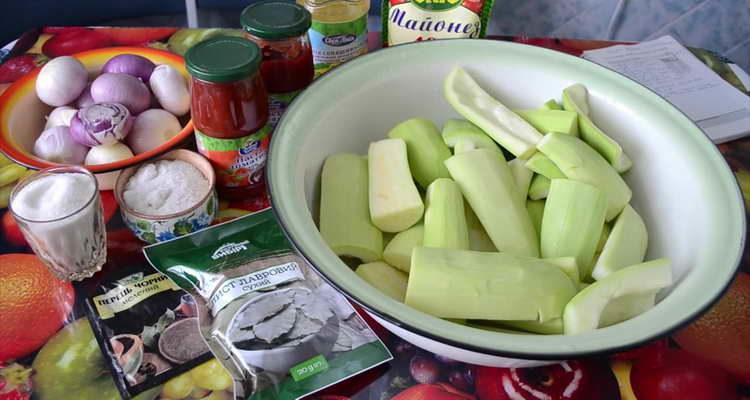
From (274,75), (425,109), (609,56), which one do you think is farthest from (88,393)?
(609,56)

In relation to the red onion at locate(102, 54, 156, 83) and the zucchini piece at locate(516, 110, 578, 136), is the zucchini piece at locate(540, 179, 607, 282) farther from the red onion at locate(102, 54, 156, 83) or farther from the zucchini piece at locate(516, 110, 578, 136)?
the red onion at locate(102, 54, 156, 83)

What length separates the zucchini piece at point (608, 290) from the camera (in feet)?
1.83

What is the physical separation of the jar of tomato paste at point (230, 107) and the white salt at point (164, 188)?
0.03 m

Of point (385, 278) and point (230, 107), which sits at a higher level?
point (230, 107)

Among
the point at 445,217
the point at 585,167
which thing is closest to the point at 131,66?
the point at 445,217

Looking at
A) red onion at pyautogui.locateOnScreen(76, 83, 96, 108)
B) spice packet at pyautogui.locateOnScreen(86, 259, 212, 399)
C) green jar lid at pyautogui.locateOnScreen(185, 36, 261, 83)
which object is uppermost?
green jar lid at pyautogui.locateOnScreen(185, 36, 261, 83)

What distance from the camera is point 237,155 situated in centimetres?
73

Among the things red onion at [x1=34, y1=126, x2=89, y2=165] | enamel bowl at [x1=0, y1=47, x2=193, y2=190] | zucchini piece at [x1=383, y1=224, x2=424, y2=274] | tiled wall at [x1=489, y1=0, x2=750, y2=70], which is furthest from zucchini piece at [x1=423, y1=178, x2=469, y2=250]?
tiled wall at [x1=489, y1=0, x2=750, y2=70]

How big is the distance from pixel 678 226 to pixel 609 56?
49 cm

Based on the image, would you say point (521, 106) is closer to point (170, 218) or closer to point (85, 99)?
point (170, 218)

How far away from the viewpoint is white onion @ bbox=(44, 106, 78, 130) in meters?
0.80

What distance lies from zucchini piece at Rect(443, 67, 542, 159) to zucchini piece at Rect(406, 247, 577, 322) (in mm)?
213

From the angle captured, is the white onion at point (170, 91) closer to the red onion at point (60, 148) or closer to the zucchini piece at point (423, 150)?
the red onion at point (60, 148)

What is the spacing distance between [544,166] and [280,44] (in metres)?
0.36
